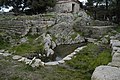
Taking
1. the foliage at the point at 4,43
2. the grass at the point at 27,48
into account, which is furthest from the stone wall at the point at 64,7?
the foliage at the point at 4,43

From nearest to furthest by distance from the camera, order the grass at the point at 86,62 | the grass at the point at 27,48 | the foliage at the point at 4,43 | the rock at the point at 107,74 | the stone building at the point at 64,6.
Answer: the rock at the point at 107,74, the grass at the point at 86,62, the grass at the point at 27,48, the foliage at the point at 4,43, the stone building at the point at 64,6


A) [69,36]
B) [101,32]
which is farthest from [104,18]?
[69,36]

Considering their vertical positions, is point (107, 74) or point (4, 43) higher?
point (107, 74)

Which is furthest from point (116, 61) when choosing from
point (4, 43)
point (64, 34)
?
point (64, 34)

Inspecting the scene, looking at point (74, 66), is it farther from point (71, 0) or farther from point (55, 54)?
point (71, 0)

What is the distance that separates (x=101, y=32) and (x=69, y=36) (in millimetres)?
4756

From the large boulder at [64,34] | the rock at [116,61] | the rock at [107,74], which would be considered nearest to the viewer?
the rock at [107,74]

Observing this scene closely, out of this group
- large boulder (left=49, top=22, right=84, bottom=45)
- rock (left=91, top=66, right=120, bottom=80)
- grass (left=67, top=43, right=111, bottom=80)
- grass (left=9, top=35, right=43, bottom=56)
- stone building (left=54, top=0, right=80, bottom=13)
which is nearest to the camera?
rock (left=91, top=66, right=120, bottom=80)

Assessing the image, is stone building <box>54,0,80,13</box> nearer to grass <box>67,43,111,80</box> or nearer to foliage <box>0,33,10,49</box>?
foliage <box>0,33,10,49</box>

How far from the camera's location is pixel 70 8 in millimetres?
36531

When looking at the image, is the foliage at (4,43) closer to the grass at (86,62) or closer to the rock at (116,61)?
the grass at (86,62)

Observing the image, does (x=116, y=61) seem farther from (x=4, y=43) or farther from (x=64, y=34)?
(x=64, y=34)

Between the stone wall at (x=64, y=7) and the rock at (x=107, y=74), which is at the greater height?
the stone wall at (x=64, y=7)

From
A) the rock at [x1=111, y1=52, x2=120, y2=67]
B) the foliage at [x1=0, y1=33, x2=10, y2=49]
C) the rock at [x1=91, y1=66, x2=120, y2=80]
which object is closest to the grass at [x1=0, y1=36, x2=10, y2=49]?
the foliage at [x1=0, y1=33, x2=10, y2=49]
